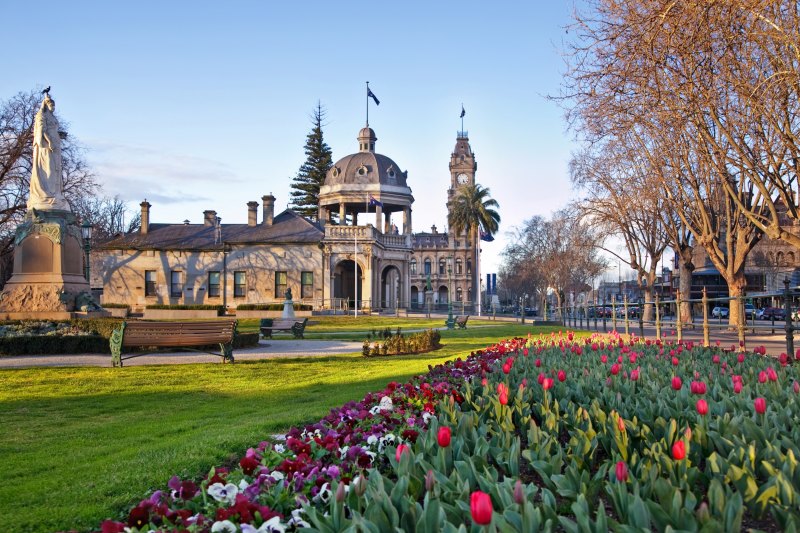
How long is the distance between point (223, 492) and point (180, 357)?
576 inches

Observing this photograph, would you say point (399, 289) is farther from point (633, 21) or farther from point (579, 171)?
point (633, 21)

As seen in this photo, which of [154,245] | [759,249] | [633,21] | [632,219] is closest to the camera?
[633,21]

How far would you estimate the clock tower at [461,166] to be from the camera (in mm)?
121375

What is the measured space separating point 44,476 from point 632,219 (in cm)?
3331

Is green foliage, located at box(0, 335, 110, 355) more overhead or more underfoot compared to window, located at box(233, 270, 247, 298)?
more underfoot

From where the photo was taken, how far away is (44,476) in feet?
18.0

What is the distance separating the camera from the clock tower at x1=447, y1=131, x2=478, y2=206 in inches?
4779

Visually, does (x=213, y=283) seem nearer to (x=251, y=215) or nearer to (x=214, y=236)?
(x=214, y=236)

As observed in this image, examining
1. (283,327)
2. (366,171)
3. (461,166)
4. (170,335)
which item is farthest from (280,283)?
(461,166)

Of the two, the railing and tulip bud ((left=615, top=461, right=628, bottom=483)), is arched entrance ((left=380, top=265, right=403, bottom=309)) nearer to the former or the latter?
the railing

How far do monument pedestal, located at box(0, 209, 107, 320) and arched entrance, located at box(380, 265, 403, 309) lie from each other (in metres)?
36.0

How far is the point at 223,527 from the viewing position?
9.91ft

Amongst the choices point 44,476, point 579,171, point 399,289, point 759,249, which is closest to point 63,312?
point 44,476

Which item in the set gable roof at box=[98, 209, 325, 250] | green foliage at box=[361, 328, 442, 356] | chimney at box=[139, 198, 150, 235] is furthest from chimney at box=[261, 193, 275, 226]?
green foliage at box=[361, 328, 442, 356]
